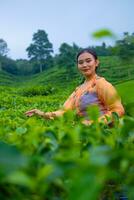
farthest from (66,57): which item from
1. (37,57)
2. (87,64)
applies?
(87,64)

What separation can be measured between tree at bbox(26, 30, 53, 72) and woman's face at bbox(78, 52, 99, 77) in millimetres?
64164

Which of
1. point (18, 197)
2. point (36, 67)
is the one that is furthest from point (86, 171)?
point (36, 67)

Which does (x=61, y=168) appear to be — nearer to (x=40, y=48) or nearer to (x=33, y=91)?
(x=33, y=91)

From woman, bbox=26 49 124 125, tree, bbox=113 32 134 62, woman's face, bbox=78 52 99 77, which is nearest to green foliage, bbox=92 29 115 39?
tree, bbox=113 32 134 62

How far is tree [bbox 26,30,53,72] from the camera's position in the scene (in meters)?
68.9

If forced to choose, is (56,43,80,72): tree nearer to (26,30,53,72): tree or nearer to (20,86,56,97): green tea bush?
(26,30,53,72): tree

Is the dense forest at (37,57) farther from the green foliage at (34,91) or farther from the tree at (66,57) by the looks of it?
the green foliage at (34,91)

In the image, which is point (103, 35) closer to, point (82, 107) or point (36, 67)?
point (82, 107)

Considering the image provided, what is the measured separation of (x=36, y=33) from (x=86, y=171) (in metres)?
69.6

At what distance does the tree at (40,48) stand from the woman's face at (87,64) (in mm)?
64164

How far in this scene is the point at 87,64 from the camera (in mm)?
4234

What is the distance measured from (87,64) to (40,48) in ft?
217

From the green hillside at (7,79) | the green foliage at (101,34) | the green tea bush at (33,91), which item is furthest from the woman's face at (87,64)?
the green hillside at (7,79)

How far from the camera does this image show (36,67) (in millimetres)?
67312
